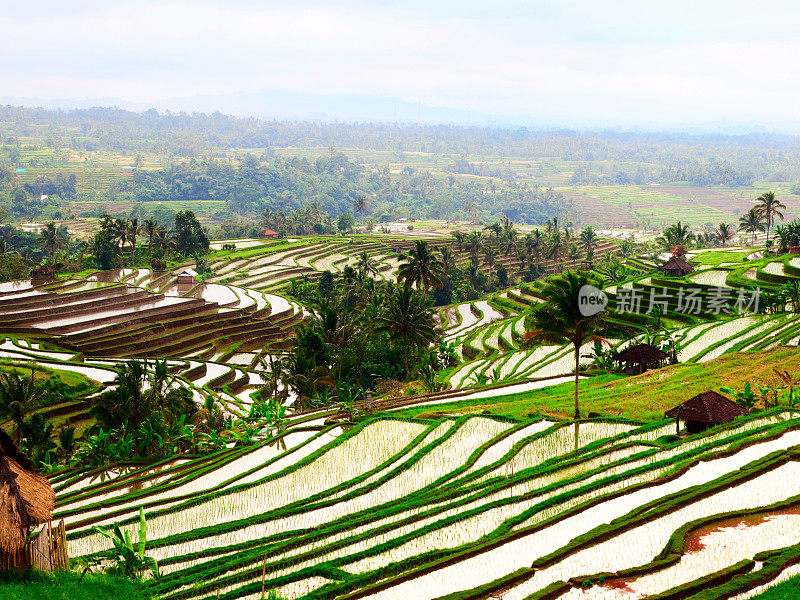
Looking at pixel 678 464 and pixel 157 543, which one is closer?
pixel 157 543

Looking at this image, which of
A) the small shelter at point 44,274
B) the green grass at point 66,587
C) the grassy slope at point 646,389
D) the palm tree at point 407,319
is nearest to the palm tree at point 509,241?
the small shelter at point 44,274

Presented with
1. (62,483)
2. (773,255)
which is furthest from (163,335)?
(773,255)

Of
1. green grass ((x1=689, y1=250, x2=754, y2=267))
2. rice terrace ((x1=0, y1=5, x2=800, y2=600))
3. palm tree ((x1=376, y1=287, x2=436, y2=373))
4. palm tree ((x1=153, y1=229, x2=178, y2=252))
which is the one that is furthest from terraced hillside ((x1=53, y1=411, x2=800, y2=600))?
palm tree ((x1=153, y1=229, x2=178, y2=252))

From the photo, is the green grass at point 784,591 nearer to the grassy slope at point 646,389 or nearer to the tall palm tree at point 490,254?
the grassy slope at point 646,389

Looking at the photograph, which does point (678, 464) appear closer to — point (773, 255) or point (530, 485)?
point (530, 485)

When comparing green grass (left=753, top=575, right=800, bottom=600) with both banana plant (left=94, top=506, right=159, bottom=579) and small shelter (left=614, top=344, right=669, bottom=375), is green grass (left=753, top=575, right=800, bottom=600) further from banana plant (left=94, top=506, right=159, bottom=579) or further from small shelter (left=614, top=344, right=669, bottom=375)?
small shelter (left=614, top=344, right=669, bottom=375)
